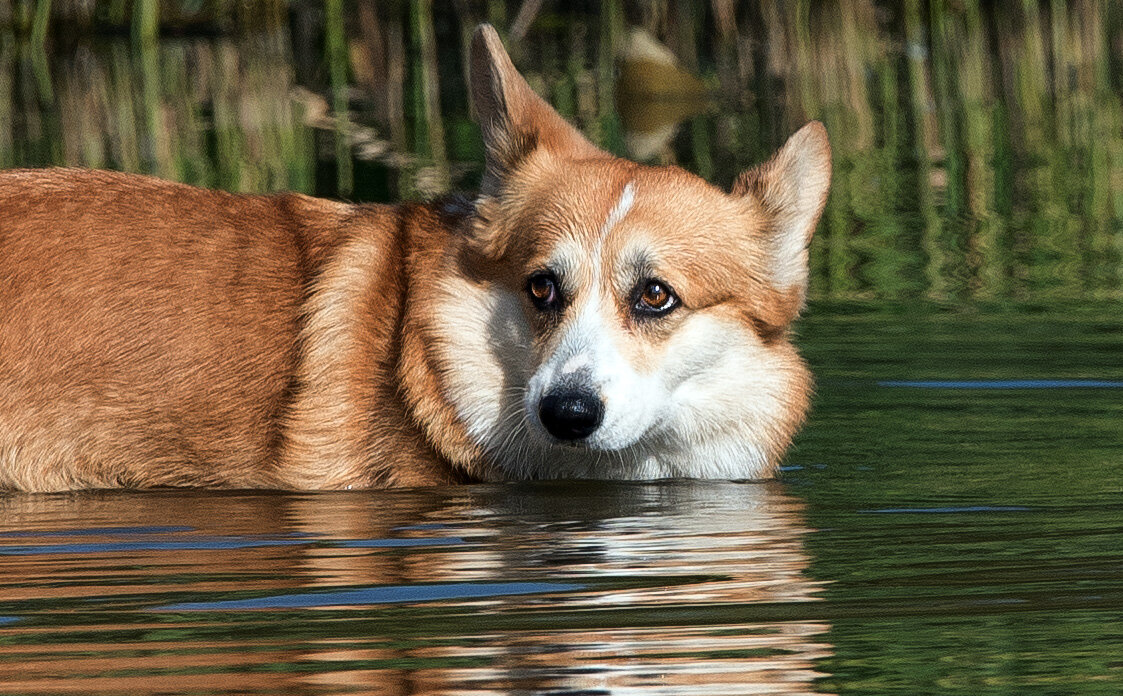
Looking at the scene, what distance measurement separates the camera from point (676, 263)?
18.2 ft

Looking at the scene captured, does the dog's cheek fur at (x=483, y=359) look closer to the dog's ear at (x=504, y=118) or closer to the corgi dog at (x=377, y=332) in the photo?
the corgi dog at (x=377, y=332)

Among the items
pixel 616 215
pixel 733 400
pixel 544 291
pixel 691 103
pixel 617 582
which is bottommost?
pixel 617 582

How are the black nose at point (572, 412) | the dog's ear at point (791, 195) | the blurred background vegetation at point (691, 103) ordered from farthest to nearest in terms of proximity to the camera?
the blurred background vegetation at point (691, 103) → the dog's ear at point (791, 195) → the black nose at point (572, 412)

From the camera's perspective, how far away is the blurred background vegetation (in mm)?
11055

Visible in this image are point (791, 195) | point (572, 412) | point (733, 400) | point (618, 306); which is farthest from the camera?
point (791, 195)

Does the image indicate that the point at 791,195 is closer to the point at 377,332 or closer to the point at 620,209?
the point at 620,209

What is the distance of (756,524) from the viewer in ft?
17.1

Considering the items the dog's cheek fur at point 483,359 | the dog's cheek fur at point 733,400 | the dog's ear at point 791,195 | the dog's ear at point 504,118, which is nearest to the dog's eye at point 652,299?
the dog's cheek fur at point 733,400

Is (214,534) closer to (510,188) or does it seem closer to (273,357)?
(273,357)

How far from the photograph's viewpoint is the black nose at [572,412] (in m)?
5.21

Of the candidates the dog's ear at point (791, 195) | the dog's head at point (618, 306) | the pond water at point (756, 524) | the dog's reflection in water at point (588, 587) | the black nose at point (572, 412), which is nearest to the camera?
the dog's reflection in water at point (588, 587)

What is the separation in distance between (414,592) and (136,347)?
1.76 meters

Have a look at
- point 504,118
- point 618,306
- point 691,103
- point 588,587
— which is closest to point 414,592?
point 588,587

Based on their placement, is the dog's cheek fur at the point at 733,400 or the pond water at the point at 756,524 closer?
the pond water at the point at 756,524
